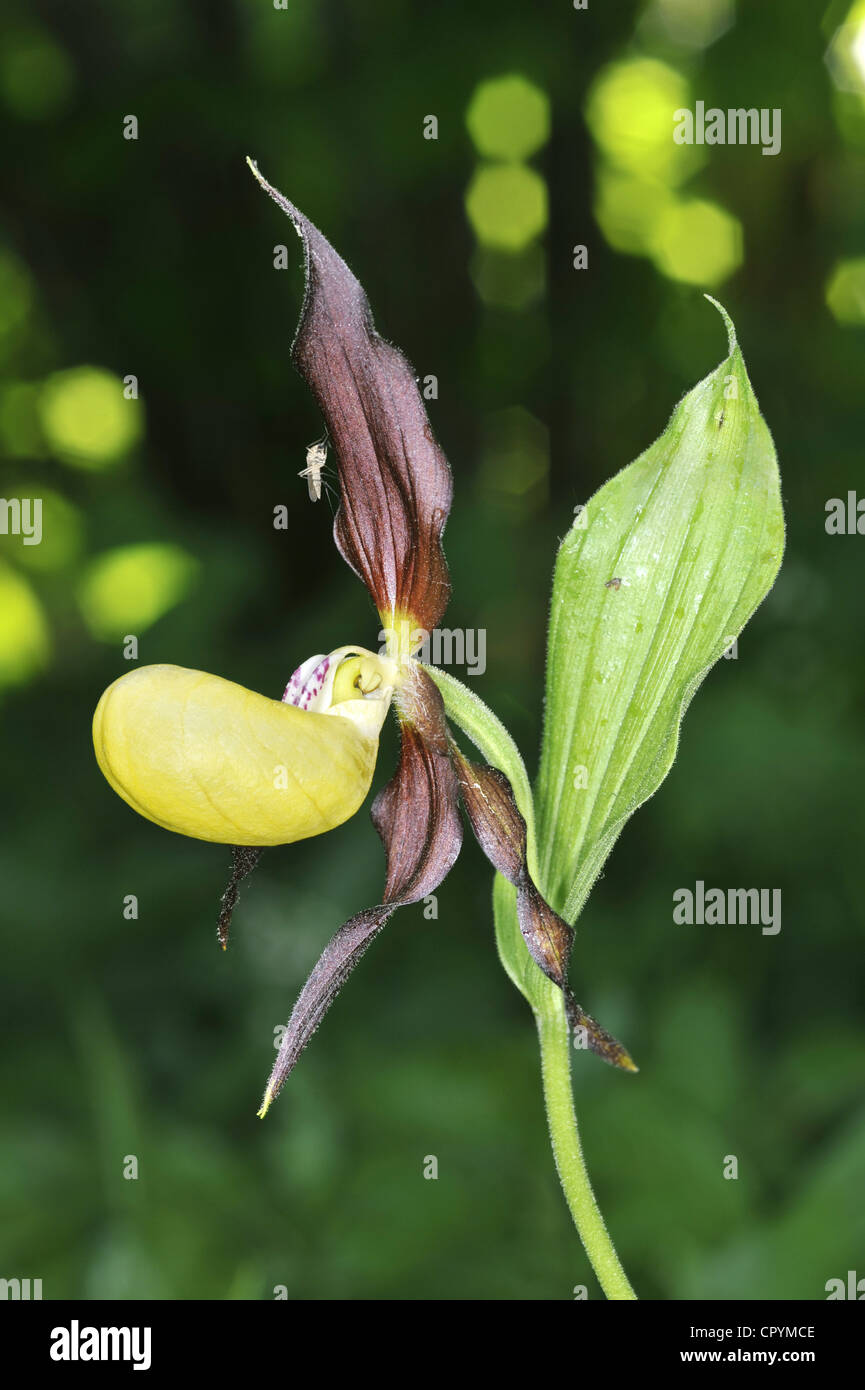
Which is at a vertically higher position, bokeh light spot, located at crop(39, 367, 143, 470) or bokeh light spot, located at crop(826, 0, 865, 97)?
bokeh light spot, located at crop(826, 0, 865, 97)

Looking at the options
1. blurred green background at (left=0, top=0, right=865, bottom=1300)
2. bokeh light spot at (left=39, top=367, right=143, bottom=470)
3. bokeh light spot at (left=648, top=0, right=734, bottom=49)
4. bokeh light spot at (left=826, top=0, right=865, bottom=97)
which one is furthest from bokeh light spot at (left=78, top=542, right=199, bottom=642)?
bokeh light spot at (left=826, top=0, right=865, bottom=97)

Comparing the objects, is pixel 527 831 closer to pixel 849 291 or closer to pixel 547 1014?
pixel 547 1014

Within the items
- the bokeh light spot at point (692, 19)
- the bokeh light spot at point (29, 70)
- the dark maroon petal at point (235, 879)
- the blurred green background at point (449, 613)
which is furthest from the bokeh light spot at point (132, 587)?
the bokeh light spot at point (692, 19)

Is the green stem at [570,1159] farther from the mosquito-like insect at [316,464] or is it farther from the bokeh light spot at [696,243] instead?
the bokeh light spot at [696,243]

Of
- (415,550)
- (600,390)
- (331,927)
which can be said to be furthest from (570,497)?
(415,550)

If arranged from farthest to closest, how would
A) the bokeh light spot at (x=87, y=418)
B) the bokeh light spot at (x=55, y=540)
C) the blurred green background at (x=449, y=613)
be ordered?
1. the bokeh light spot at (x=87, y=418)
2. the bokeh light spot at (x=55, y=540)
3. the blurred green background at (x=449, y=613)

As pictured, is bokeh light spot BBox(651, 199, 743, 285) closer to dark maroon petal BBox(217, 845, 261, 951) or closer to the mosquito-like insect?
the mosquito-like insect

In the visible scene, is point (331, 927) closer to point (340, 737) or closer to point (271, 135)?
point (340, 737)
